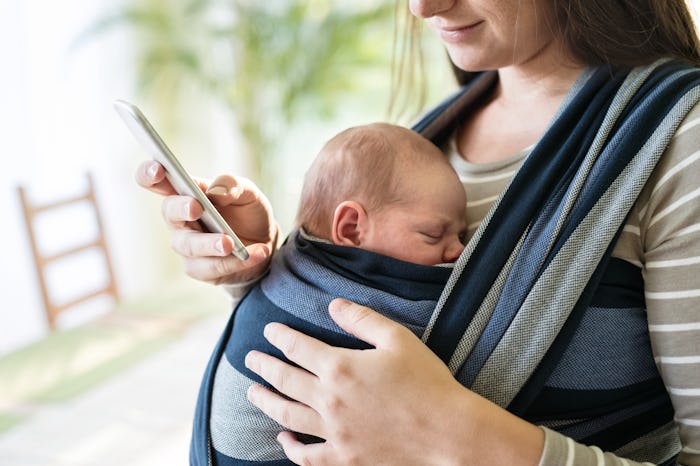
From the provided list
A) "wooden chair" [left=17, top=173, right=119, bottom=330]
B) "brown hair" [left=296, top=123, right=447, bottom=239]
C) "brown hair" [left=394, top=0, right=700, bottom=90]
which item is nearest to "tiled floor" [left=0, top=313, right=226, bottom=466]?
"wooden chair" [left=17, top=173, right=119, bottom=330]

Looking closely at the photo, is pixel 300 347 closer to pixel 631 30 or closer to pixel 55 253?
pixel 631 30

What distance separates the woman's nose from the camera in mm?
1057

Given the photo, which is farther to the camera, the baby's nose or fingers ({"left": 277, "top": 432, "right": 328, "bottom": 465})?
the baby's nose

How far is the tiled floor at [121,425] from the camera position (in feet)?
7.51

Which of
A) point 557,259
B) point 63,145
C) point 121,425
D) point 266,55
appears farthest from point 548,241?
point 266,55

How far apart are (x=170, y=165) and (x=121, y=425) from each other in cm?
178

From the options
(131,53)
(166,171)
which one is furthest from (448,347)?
(131,53)

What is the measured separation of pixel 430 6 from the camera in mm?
1059

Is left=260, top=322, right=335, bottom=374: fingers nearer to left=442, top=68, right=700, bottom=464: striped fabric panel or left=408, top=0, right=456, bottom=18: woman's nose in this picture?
left=442, top=68, right=700, bottom=464: striped fabric panel

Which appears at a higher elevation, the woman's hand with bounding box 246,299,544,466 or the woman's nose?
the woman's nose

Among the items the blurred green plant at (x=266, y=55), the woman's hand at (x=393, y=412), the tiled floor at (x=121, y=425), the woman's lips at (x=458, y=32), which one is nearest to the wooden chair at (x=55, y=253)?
the tiled floor at (x=121, y=425)

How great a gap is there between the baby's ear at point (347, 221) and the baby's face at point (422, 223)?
0.6 inches

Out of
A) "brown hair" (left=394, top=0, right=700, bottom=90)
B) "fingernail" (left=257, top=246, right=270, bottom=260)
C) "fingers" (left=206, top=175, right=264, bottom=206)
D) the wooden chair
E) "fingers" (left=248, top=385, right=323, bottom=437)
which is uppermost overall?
"brown hair" (left=394, top=0, right=700, bottom=90)

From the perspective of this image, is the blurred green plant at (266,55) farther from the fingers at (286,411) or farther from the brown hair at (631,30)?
the fingers at (286,411)
